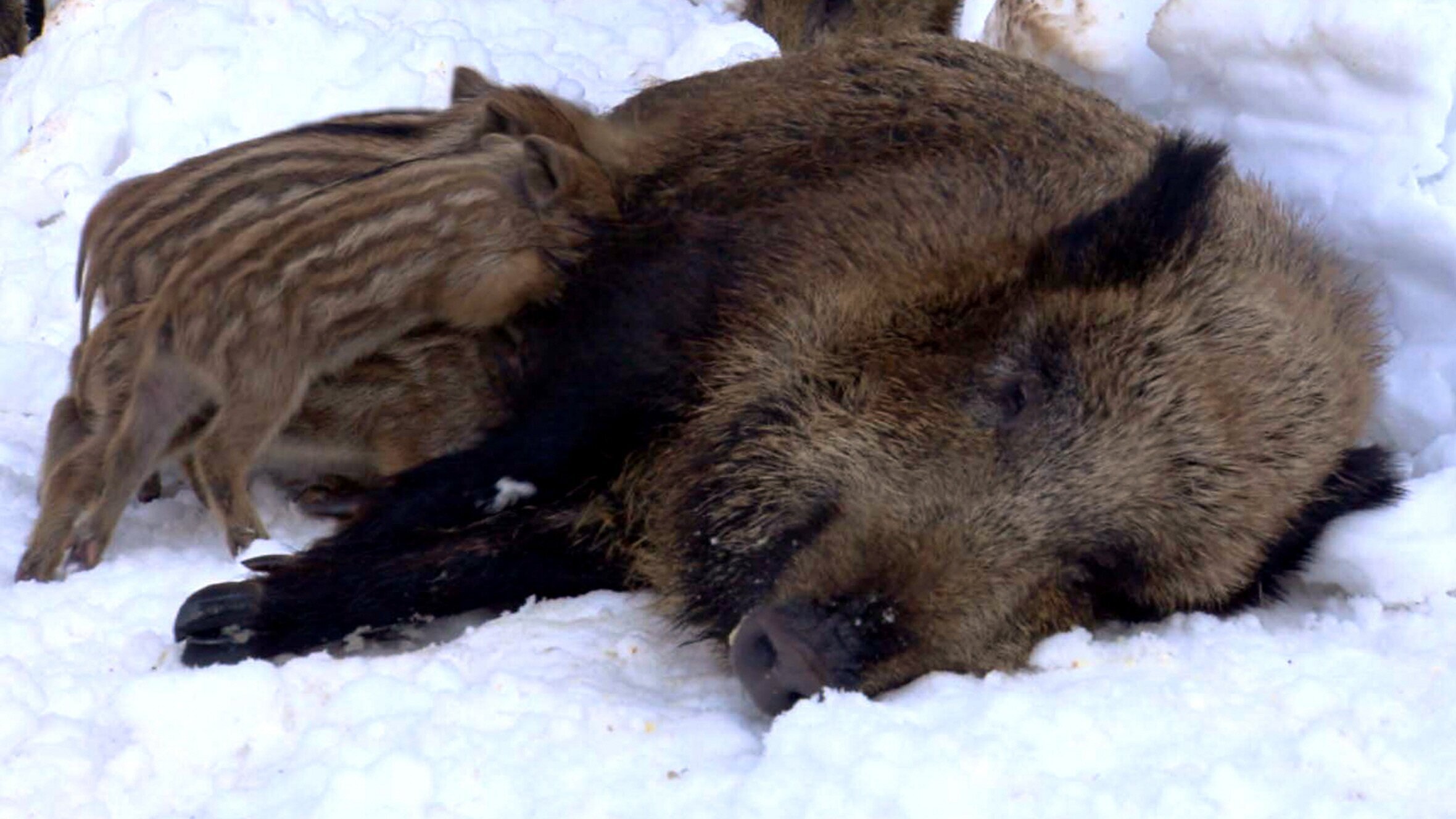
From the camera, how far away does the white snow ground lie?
2271mm

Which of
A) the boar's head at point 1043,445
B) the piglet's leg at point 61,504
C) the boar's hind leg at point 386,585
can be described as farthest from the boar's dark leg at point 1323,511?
the piglet's leg at point 61,504

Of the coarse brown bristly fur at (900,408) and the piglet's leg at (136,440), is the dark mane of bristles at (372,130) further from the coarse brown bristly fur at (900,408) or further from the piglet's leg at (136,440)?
the piglet's leg at (136,440)

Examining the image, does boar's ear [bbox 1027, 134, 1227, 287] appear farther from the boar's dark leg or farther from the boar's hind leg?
the boar's hind leg

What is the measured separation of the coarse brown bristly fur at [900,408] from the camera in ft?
9.04

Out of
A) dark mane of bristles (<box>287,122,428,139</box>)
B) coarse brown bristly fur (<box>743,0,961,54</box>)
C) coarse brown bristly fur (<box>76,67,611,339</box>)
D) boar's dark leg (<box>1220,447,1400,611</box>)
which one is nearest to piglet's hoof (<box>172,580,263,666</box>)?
coarse brown bristly fur (<box>76,67,611,339</box>)

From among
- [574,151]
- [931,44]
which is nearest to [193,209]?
[574,151]

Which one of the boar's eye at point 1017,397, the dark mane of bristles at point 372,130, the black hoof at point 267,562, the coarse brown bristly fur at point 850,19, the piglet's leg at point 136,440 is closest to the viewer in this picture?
the boar's eye at point 1017,397

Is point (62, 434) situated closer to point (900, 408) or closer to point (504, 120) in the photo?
point (504, 120)

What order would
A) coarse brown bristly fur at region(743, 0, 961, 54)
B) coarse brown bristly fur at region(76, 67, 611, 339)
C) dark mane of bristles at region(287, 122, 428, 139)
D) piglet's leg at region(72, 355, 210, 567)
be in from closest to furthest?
piglet's leg at region(72, 355, 210, 567) → coarse brown bristly fur at region(76, 67, 611, 339) → dark mane of bristles at region(287, 122, 428, 139) → coarse brown bristly fur at region(743, 0, 961, 54)

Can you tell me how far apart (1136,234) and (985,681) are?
0.91 m

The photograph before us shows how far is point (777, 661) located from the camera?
249 centimetres

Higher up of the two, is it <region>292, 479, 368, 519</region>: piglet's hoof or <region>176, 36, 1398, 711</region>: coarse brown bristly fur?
<region>176, 36, 1398, 711</region>: coarse brown bristly fur

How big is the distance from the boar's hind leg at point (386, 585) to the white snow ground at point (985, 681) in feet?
0.31

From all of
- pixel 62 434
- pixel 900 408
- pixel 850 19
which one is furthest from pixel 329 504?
pixel 850 19
